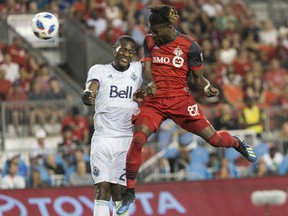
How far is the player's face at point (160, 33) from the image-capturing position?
50.0 ft

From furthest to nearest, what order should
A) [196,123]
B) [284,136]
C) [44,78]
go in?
[44,78], [284,136], [196,123]

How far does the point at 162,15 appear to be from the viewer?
596 inches

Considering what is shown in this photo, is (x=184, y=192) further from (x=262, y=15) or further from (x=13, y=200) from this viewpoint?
(x=262, y=15)

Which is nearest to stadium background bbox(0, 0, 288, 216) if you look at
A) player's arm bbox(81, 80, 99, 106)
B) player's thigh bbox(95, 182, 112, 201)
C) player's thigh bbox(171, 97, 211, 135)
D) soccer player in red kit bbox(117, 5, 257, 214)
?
player's thigh bbox(171, 97, 211, 135)

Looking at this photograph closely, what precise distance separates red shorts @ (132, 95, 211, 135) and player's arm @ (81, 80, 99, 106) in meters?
0.66

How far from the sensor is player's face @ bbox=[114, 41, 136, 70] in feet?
49.6

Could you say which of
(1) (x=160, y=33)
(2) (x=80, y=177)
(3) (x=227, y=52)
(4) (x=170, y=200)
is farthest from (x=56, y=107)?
(1) (x=160, y=33)

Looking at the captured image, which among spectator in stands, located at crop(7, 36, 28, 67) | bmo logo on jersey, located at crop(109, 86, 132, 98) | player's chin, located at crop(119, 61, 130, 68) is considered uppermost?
player's chin, located at crop(119, 61, 130, 68)

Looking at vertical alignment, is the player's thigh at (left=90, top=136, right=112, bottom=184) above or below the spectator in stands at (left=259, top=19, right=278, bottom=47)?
above

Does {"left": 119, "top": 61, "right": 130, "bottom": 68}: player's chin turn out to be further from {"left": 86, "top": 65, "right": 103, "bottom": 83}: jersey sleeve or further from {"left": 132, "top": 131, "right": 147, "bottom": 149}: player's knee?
{"left": 132, "top": 131, "right": 147, "bottom": 149}: player's knee

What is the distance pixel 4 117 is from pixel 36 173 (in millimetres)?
2489

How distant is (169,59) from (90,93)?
4.16 ft

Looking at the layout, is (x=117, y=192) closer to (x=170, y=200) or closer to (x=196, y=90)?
(x=170, y=200)

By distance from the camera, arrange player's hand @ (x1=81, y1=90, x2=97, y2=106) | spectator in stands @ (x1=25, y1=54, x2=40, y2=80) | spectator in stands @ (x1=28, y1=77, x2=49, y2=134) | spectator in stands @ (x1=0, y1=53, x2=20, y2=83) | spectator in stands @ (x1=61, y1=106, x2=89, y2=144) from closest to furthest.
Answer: player's hand @ (x1=81, y1=90, x2=97, y2=106) < spectator in stands @ (x1=61, y1=106, x2=89, y2=144) < spectator in stands @ (x1=28, y1=77, x2=49, y2=134) < spectator in stands @ (x1=0, y1=53, x2=20, y2=83) < spectator in stands @ (x1=25, y1=54, x2=40, y2=80)
